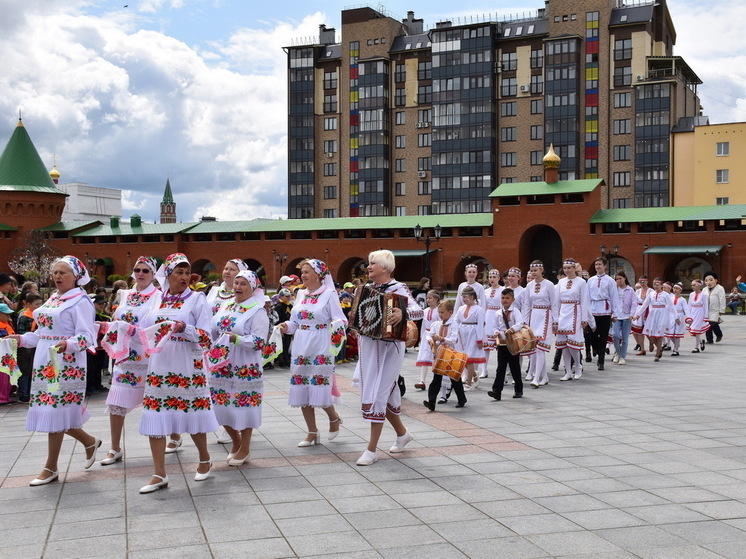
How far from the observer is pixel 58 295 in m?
6.64

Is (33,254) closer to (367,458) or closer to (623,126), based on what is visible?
(623,126)

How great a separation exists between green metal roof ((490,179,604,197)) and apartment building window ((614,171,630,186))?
16.8m

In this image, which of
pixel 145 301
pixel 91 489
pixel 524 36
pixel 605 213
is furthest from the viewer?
pixel 524 36

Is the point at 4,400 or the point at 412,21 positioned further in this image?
the point at 412,21

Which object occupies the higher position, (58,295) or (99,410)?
(58,295)

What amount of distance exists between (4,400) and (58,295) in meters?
5.16

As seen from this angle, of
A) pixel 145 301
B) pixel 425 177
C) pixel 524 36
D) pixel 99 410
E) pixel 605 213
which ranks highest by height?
pixel 524 36

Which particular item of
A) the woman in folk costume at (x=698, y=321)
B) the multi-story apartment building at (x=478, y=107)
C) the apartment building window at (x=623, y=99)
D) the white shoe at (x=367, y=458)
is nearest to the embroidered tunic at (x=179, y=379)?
the white shoe at (x=367, y=458)

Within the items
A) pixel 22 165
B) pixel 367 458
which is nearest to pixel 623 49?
pixel 22 165

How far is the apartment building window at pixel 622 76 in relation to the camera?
62.8 m

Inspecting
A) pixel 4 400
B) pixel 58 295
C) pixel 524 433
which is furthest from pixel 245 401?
pixel 4 400

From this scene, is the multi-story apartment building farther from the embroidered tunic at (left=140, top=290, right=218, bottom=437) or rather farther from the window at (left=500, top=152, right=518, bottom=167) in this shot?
the embroidered tunic at (left=140, top=290, right=218, bottom=437)

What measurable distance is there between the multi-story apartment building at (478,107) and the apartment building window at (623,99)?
8 centimetres

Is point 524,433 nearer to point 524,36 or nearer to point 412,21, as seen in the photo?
point 524,36
